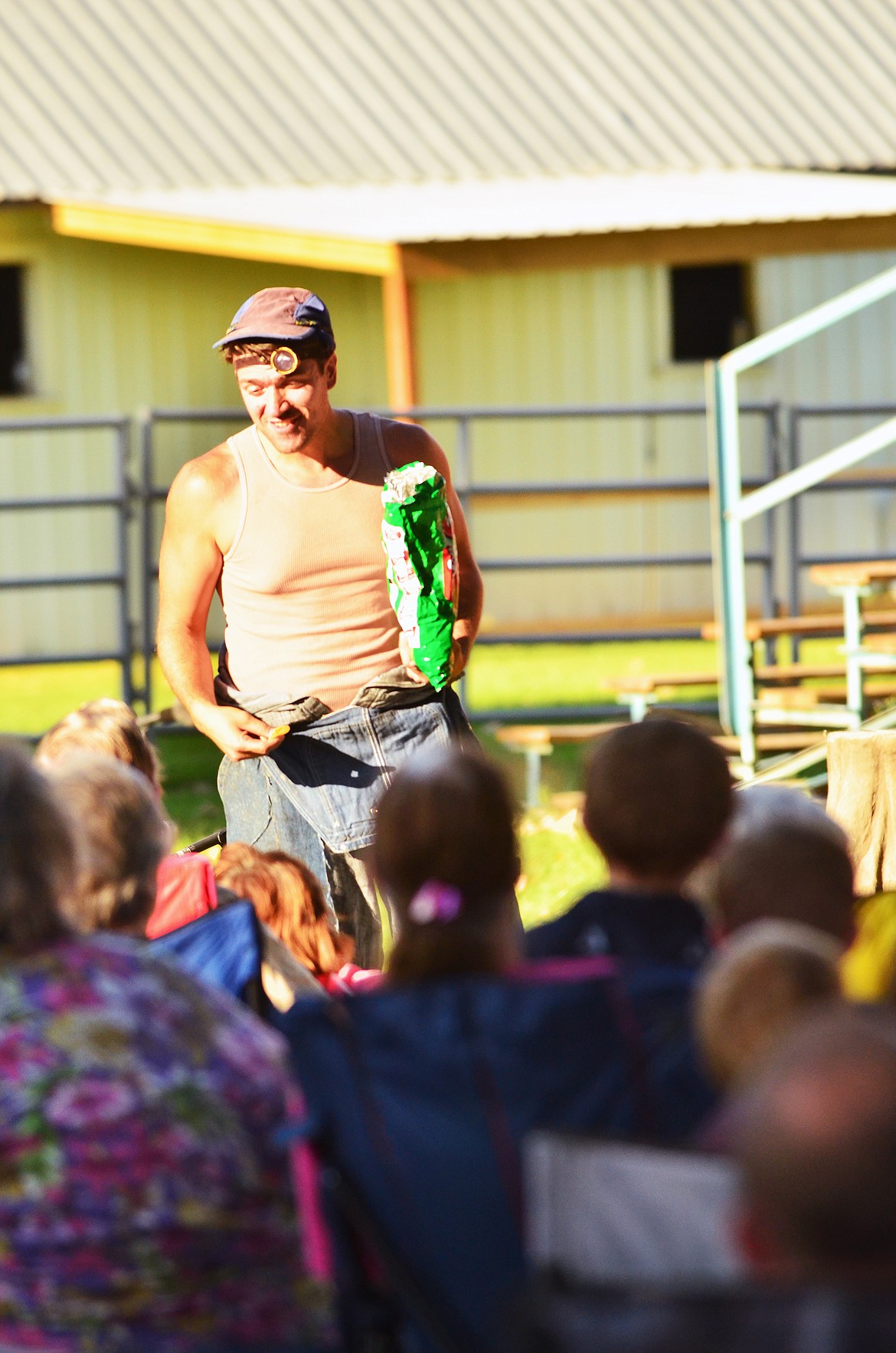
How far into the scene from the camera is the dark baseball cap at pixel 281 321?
3621mm

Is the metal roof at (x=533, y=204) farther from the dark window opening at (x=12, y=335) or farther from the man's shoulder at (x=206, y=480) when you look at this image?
the man's shoulder at (x=206, y=480)

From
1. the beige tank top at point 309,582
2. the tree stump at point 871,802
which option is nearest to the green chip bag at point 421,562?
the beige tank top at point 309,582

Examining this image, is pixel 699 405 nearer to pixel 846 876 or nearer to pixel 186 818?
pixel 186 818

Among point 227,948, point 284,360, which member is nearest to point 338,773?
point 284,360

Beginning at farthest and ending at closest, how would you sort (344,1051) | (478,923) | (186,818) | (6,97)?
(6,97) < (186,818) < (478,923) < (344,1051)

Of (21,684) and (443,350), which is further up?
(443,350)

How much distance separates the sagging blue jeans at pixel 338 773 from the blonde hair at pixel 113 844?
4.62ft

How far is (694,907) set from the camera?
2.23m

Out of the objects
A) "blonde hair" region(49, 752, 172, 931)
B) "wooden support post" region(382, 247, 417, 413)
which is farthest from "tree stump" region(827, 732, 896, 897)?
"wooden support post" region(382, 247, 417, 413)

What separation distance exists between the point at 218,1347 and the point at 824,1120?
951mm

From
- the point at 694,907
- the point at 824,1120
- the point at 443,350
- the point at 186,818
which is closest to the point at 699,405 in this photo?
the point at 186,818

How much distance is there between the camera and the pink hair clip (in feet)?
6.54

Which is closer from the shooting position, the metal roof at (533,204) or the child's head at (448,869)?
the child's head at (448,869)

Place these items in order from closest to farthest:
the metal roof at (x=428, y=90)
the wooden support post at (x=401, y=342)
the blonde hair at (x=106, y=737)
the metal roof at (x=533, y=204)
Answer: the blonde hair at (x=106, y=737)
the metal roof at (x=533, y=204)
the wooden support post at (x=401, y=342)
the metal roof at (x=428, y=90)
